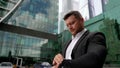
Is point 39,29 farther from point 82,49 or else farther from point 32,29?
point 82,49

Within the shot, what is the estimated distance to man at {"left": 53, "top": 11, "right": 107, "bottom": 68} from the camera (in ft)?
3.04

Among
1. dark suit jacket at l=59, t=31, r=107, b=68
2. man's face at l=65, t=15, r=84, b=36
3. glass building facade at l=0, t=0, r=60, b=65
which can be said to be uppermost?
glass building facade at l=0, t=0, r=60, b=65

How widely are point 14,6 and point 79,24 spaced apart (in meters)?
34.5

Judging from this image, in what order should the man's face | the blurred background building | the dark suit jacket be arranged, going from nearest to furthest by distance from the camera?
the dark suit jacket < the man's face < the blurred background building

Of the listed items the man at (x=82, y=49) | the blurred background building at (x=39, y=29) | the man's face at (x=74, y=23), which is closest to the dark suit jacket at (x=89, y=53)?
the man at (x=82, y=49)

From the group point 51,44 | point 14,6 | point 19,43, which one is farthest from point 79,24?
point 51,44

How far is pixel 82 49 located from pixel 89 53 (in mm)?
150

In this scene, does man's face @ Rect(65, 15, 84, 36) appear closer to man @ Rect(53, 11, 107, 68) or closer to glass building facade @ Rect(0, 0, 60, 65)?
man @ Rect(53, 11, 107, 68)

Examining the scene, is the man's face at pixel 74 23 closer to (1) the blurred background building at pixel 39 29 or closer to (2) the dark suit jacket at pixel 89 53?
(2) the dark suit jacket at pixel 89 53

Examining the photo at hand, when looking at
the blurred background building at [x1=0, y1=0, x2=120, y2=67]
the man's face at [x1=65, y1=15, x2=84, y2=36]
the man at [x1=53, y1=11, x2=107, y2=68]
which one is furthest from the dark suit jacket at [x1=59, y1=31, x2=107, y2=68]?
the blurred background building at [x1=0, y1=0, x2=120, y2=67]

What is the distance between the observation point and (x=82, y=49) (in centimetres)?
109

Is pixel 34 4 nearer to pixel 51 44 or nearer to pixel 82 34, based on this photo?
pixel 51 44

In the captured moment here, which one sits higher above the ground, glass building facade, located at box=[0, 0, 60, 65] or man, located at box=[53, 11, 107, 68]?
glass building facade, located at box=[0, 0, 60, 65]

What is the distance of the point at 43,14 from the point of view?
4834 centimetres
